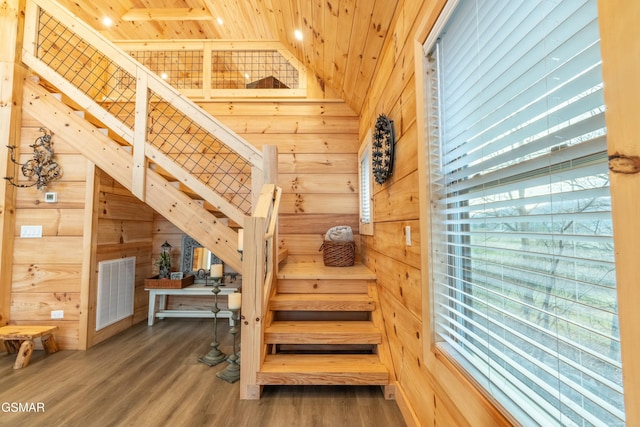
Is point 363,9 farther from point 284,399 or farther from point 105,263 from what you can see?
point 105,263

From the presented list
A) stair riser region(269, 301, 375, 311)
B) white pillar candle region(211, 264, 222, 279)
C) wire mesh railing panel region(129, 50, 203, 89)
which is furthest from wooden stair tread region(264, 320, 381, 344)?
wire mesh railing panel region(129, 50, 203, 89)

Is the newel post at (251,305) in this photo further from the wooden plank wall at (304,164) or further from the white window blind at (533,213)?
the wooden plank wall at (304,164)

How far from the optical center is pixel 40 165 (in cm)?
265

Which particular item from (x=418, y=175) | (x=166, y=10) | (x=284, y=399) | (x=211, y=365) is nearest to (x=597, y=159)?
(x=418, y=175)

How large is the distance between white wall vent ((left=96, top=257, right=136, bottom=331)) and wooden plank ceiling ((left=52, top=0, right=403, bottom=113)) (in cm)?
312

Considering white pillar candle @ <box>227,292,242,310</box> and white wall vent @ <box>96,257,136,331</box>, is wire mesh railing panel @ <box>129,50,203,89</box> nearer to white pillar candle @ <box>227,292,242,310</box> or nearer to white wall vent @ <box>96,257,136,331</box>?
white wall vent @ <box>96,257,136,331</box>

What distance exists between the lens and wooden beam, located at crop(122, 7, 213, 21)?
3.64 metres

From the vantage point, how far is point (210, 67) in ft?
12.2

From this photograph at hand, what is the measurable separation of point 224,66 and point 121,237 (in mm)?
2636

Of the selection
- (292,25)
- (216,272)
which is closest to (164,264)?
(216,272)

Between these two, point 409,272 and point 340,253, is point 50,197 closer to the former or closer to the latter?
point 340,253

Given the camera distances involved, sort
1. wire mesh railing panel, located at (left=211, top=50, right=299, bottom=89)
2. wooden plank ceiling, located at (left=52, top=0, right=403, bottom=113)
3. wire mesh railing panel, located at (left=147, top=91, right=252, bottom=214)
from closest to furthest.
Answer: wooden plank ceiling, located at (left=52, top=0, right=403, bottom=113) → wire mesh railing panel, located at (left=147, top=91, right=252, bottom=214) → wire mesh railing panel, located at (left=211, top=50, right=299, bottom=89)

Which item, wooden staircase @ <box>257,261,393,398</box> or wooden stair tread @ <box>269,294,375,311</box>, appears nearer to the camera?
wooden staircase @ <box>257,261,393,398</box>

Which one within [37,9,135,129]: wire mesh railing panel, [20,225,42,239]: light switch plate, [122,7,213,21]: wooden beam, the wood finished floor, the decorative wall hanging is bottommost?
the wood finished floor
